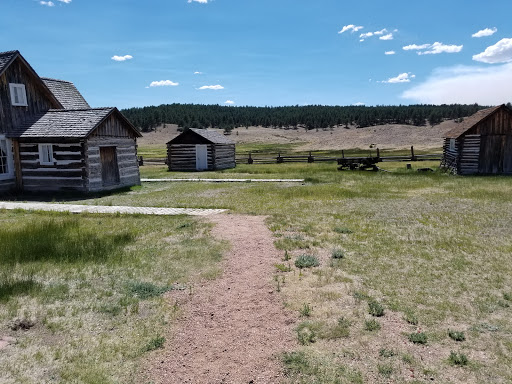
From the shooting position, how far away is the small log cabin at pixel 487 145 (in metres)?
29.3

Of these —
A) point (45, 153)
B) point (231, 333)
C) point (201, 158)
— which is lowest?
point (231, 333)

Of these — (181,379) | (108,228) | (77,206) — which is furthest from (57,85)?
(181,379)

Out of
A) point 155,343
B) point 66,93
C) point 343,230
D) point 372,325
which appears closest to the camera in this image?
point 155,343

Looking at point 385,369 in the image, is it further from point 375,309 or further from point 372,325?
point 375,309

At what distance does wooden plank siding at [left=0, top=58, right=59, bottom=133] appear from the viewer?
20.2 meters

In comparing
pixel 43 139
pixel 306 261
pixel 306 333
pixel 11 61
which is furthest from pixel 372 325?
pixel 11 61

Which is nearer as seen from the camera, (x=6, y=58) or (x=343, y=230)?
(x=343, y=230)

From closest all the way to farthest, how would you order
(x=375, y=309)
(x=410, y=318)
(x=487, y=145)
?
(x=410, y=318) → (x=375, y=309) → (x=487, y=145)

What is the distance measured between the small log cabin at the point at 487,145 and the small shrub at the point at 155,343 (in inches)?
1169

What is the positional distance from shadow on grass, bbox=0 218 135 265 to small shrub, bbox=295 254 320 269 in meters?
4.07

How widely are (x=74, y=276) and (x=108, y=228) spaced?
13.9 feet

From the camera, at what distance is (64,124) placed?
2092cm

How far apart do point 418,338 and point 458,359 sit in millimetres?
580

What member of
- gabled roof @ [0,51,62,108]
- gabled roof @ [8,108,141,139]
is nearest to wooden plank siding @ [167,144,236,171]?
gabled roof @ [8,108,141,139]
